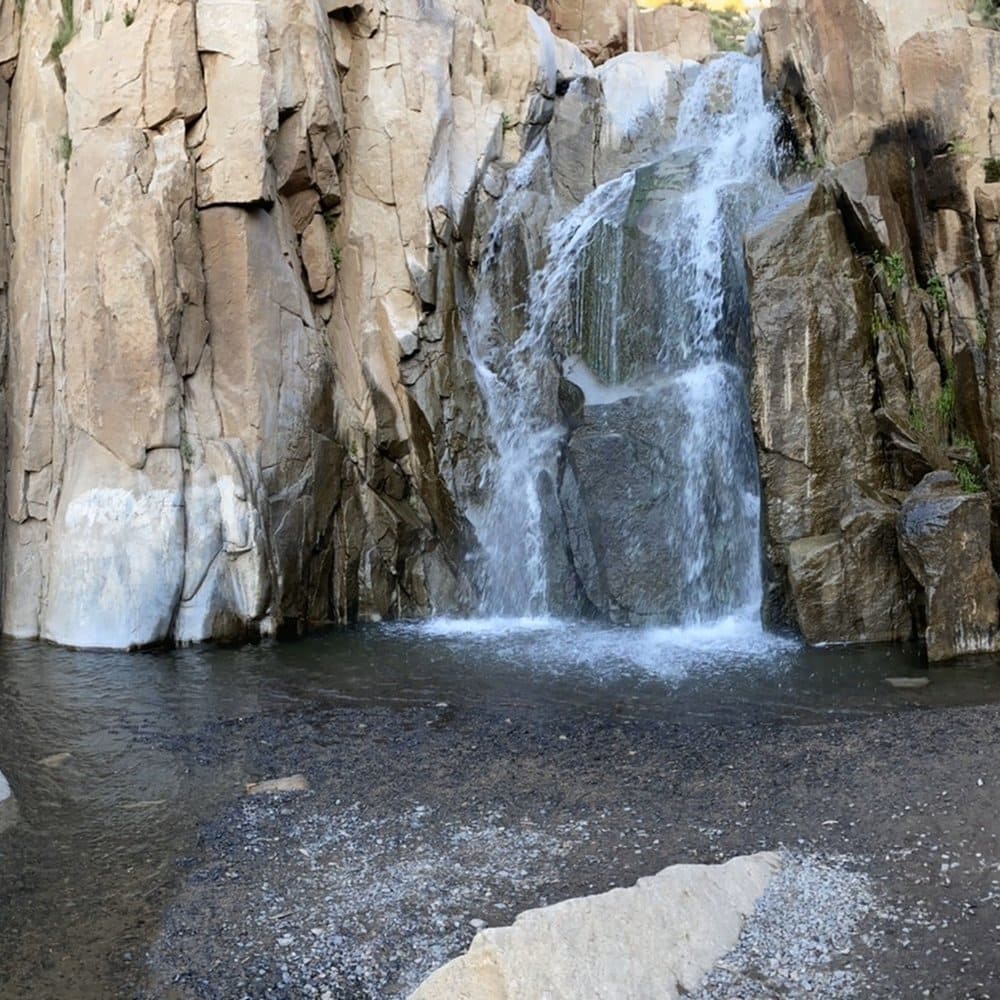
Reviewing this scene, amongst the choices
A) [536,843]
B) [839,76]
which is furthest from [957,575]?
[839,76]

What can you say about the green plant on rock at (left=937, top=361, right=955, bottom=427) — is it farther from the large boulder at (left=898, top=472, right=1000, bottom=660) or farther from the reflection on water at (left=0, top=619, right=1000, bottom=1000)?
the reflection on water at (left=0, top=619, right=1000, bottom=1000)

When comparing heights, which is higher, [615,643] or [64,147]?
[64,147]

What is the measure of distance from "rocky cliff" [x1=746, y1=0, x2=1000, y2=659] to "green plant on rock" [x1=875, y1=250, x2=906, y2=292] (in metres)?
0.03

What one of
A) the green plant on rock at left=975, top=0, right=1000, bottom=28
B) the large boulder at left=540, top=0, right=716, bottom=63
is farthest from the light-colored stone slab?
the large boulder at left=540, top=0, right=716, bottom=63

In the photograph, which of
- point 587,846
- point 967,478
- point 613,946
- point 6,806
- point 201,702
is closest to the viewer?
point 613,946

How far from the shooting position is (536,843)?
6.12 meters

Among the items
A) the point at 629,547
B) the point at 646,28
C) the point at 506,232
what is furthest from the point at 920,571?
the point at 646,28

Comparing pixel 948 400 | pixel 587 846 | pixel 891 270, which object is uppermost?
pixel 891 270

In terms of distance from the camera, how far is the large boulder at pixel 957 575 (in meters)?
10.7

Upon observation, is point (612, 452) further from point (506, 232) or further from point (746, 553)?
point (506, 232)

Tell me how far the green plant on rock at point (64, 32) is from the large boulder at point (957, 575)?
11782 millimetres

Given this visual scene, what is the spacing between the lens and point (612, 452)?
46.0 feet

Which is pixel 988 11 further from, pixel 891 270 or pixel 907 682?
pixel 907 682

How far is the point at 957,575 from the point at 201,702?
7417 millimetres
